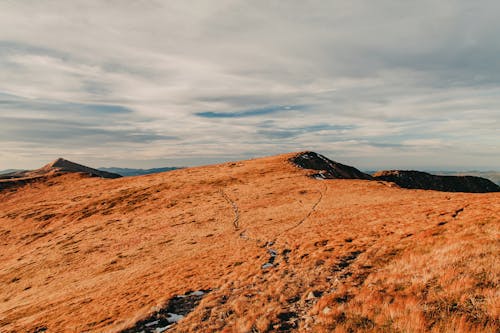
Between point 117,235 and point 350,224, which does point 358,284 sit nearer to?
point 350,224

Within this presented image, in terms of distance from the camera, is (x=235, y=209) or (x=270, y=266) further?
(x=235, y=209)

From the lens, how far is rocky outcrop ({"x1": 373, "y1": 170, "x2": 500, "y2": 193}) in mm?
148675

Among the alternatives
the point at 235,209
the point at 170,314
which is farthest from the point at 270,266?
→ the point at 235,209

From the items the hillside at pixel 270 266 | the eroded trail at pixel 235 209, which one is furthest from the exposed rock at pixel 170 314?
the eroded trail at pixel 235 209

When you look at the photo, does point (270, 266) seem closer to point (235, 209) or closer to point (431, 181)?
point (235, 209)

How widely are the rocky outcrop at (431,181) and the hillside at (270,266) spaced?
116913 mm

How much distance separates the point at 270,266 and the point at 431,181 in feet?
577

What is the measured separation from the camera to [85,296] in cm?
2070

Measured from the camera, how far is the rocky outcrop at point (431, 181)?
149 metres

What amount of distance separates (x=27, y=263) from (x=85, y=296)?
70.9ft

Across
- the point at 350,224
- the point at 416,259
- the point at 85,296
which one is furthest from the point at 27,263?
the point at 416,259

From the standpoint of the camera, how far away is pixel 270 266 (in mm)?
18562

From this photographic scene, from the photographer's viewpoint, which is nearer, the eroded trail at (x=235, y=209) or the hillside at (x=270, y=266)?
the hillside at (x=270, y=266)

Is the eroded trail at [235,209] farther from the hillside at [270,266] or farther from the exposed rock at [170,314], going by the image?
A: the exposed rock at [170,314]
